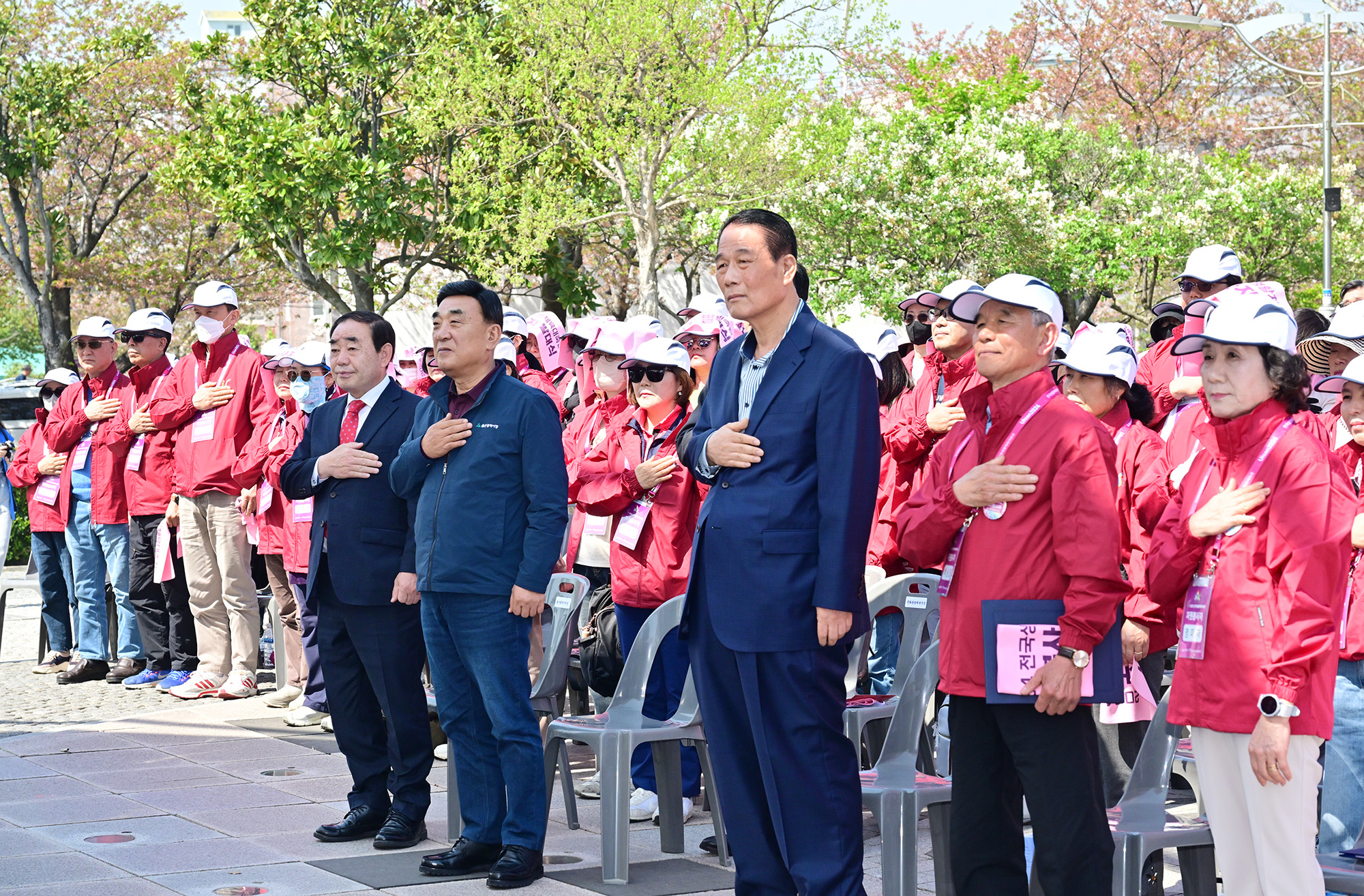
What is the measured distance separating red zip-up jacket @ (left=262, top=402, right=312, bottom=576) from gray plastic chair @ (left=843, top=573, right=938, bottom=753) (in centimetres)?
355

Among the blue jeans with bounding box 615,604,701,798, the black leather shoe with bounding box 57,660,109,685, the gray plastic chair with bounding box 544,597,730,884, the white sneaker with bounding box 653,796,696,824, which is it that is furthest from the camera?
the black leather shoe with bounding box 57,660,109,685

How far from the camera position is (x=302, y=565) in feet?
28.2

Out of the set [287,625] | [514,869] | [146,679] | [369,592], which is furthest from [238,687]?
[514,869]

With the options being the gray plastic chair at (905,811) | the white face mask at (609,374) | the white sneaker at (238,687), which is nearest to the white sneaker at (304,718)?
the white sneaker at (238,687)

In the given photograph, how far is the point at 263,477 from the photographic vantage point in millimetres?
9375

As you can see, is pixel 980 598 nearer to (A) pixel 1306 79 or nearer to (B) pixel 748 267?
(B) pixel 748 267

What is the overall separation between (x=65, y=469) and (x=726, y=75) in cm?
1435

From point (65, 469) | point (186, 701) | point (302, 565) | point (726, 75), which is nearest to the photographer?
point (302, 565)

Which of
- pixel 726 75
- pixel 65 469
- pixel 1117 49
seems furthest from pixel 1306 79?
pixel 65 469

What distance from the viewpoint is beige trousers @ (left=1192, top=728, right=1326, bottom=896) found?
3.73 m

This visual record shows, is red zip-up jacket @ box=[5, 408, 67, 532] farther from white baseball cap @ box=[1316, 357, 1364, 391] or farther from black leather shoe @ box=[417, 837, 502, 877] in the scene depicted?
white baseball cap @ box=[1316, 357, 1364, 391]

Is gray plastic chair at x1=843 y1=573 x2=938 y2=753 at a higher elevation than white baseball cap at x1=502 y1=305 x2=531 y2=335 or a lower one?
lower

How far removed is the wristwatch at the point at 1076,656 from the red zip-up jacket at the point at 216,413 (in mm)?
6601

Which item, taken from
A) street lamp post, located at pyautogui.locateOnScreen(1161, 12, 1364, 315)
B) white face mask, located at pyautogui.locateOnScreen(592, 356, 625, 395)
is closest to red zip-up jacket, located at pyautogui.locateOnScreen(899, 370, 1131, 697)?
white face mask, located at pyautogui.locateOnScreen(592, 356, 625, 395)
